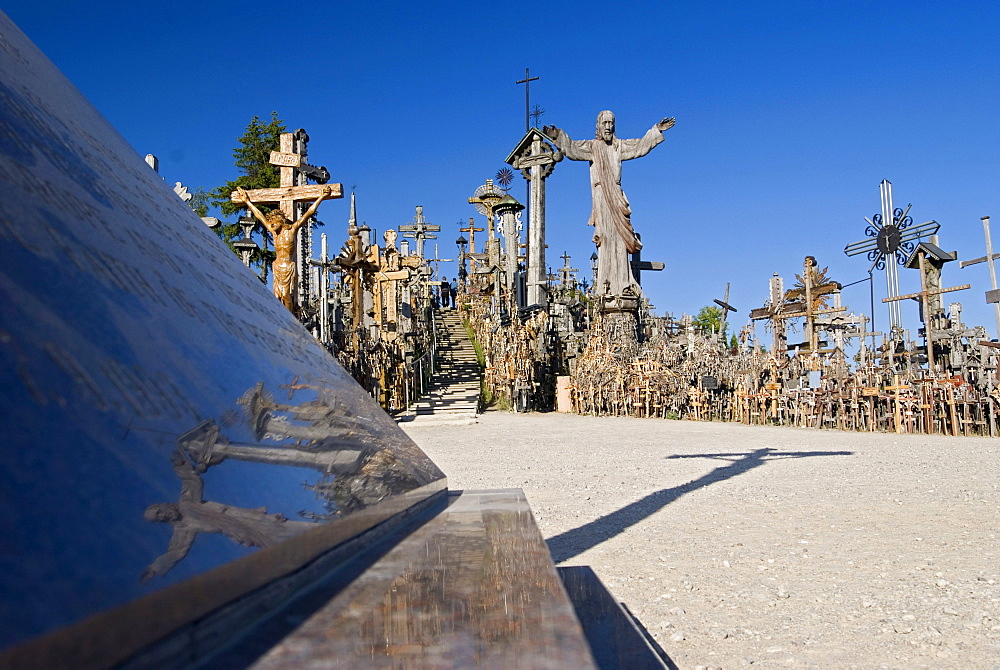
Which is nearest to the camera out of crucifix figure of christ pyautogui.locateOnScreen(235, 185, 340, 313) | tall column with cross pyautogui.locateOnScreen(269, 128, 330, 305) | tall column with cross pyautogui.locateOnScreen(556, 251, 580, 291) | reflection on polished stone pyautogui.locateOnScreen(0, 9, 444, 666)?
reflection on polished stone pyautogui.locateOnScreen(0, 9, 444, 666)

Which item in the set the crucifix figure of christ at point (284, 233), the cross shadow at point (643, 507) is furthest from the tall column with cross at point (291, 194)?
the cross shadow at point (643, 507)

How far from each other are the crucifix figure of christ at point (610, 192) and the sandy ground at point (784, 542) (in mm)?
9867

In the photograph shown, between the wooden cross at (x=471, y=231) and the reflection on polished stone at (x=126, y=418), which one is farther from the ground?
the wooden cross at (x=471, y=231)

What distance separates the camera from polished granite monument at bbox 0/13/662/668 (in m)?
0.56

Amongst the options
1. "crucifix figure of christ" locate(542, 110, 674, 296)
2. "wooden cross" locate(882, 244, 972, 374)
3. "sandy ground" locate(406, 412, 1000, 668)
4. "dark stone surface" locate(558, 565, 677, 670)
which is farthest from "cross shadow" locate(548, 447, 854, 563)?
"crucifix figure of christ" locate(542, 110, 674, 296)

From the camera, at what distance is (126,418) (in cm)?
71

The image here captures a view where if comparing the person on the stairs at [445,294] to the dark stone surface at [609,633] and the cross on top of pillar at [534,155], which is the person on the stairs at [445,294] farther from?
the dark stone surface at [609,633]

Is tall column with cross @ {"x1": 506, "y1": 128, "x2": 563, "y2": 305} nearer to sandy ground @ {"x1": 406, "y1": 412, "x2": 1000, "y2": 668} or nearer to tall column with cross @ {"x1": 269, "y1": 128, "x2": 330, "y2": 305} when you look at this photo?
tall column with cross @ {"x1": 269, "y1": 128, "x2": 330, "y2": 305}

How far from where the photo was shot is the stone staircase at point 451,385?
13688mm

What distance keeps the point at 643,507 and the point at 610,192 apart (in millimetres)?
14559

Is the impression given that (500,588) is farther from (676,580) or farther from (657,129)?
(657,129)

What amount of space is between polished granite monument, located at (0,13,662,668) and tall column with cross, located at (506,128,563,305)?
17815 millimetres

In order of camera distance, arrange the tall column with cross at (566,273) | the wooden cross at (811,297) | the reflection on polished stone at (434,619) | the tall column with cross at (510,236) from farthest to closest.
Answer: the tall column with cross at (566,273), the tall column with cross at (510,236), the wooden cross at (811,297), the reflection on polished stone at (434,619)

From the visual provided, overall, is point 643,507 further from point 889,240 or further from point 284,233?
point 889,240
